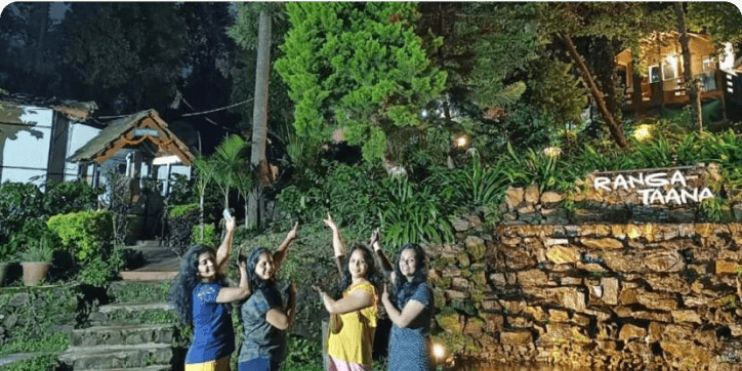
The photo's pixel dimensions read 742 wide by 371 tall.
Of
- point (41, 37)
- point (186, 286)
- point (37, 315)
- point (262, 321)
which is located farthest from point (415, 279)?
point (41, 37)

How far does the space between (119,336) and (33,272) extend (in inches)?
76.4

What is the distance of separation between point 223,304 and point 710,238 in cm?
488

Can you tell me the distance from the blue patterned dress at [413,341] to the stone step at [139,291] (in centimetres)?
396

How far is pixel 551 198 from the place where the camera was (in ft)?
17.9

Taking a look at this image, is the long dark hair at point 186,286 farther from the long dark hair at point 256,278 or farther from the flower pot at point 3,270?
the flower pot at point 3,270

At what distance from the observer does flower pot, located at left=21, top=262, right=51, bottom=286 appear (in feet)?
18.6

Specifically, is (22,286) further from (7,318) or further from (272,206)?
(272,206)

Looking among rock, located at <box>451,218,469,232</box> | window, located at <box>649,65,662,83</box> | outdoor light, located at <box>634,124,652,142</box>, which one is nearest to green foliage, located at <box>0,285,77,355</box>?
rock, located at <box>451,218,469,232</box>

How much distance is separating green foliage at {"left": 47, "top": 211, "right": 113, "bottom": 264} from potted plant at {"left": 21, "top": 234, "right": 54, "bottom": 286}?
277 millimetres

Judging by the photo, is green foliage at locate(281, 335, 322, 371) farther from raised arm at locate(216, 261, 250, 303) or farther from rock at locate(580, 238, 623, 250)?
rock at locate(580, 238, 623, 250)

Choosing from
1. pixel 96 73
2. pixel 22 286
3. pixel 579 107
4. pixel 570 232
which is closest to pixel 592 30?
pixel 579 107

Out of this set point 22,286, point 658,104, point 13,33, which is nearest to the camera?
point 22,286

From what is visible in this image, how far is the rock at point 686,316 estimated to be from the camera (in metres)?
4.43

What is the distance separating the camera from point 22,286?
18.4 ft
